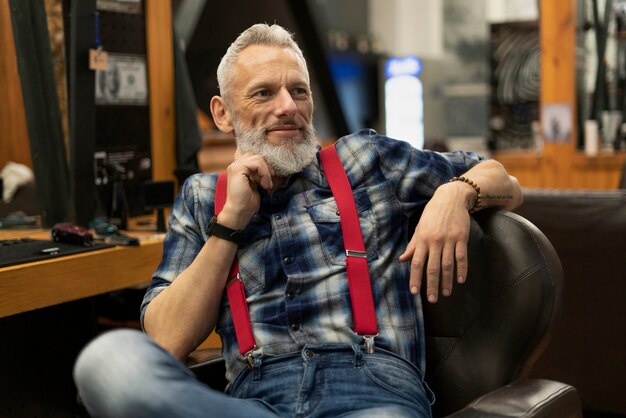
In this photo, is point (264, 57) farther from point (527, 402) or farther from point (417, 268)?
point (527, 402)

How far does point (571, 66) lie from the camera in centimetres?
536

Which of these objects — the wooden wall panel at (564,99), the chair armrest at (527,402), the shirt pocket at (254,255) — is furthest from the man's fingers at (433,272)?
the wooden wall panel at (564,99)

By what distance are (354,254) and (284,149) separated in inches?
12.0

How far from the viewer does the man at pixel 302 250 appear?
1641mm

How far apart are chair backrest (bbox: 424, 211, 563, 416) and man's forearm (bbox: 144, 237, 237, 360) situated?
0.47m

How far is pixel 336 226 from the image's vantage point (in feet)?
5.88

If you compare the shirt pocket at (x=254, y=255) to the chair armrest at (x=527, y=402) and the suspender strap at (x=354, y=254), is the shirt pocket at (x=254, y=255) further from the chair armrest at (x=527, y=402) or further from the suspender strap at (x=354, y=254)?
the chair armrest at (x=527, y=402)

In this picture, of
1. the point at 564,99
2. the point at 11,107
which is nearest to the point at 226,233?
the point at 11,107

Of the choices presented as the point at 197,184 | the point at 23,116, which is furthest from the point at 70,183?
the point at 197,184

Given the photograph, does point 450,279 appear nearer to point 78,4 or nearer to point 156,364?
point 156,364

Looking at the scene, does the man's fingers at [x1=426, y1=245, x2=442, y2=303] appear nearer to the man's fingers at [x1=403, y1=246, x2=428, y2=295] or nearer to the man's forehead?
the man's fingers at [x1=403, y1=246, x2=428, y2=295]

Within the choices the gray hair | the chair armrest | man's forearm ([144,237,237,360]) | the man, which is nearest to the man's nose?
the man

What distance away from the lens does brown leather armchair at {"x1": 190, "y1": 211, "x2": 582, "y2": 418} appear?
1.57 metres

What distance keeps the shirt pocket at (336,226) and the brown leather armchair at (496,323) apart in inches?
8.0
